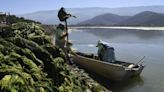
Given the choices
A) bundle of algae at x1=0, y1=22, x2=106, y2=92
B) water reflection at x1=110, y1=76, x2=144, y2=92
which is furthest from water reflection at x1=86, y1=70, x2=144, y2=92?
bundle of algae at x1=0, y1=22, x2=106, y2=92

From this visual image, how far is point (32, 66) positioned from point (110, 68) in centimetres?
957

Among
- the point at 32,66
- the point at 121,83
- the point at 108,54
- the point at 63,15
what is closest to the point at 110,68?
the point at 121,83

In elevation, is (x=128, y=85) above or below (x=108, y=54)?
below

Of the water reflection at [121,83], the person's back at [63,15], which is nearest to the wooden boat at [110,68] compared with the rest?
the water reflection at [121,83]

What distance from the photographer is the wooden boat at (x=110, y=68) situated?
1967 centimetres

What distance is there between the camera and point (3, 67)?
980 centimetres

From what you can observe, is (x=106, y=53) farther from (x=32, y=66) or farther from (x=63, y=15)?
(x=32, y=66)

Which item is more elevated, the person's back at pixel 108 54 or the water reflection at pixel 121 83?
the person's back at pixel 108 54

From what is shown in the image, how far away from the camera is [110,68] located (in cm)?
1983

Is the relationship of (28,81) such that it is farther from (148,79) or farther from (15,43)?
(148,79)

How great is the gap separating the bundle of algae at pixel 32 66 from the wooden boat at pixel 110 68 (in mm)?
5663

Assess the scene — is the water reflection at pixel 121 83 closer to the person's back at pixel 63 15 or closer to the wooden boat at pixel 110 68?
the wooden boat at pixel 110 68

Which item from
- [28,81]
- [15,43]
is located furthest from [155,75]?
[28,81]

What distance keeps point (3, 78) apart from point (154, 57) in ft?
72.8
